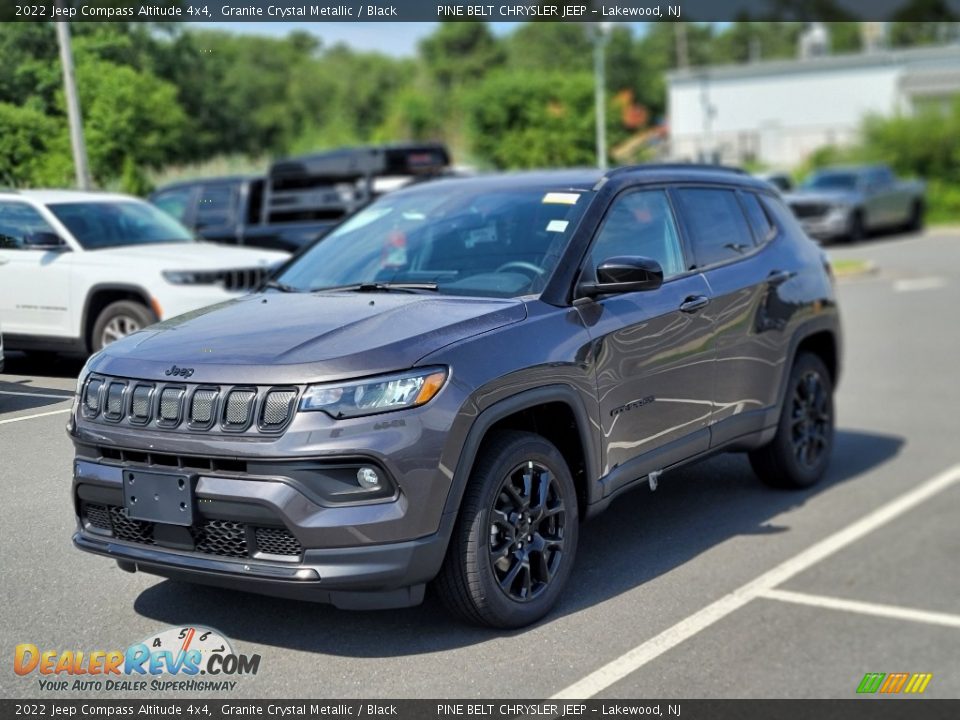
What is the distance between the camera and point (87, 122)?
6344 mm

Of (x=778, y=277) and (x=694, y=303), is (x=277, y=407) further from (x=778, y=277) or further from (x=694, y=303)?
(x=778, y=277)

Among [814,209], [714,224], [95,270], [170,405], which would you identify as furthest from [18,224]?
[814,209]

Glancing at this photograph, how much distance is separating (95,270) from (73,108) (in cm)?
88

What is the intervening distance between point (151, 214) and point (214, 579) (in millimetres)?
3028

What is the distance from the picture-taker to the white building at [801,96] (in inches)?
1957

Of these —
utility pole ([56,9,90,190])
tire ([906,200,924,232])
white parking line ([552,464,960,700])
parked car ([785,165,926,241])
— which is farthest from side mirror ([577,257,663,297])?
tire ([906,200,924,232])

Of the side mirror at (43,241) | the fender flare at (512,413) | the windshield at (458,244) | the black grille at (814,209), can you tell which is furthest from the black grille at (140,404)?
the black grille at (814,209)

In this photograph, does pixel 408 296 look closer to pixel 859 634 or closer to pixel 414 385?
pixel 414 385

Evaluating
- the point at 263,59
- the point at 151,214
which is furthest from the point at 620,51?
the point at 151,214

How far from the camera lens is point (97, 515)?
441 centimetres

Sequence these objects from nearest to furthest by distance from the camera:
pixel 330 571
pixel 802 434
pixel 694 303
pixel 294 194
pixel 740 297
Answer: pixel 330 571 → pixel 694 303 → pixel 740 297 → pixel 802 434 → pixel 294 194

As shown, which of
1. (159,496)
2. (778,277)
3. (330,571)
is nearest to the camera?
(330,571)

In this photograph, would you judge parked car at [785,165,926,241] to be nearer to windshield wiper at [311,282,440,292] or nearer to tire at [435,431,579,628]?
windshield wiper at [311,282,440,292]

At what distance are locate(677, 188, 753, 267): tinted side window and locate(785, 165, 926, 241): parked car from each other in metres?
22.0
